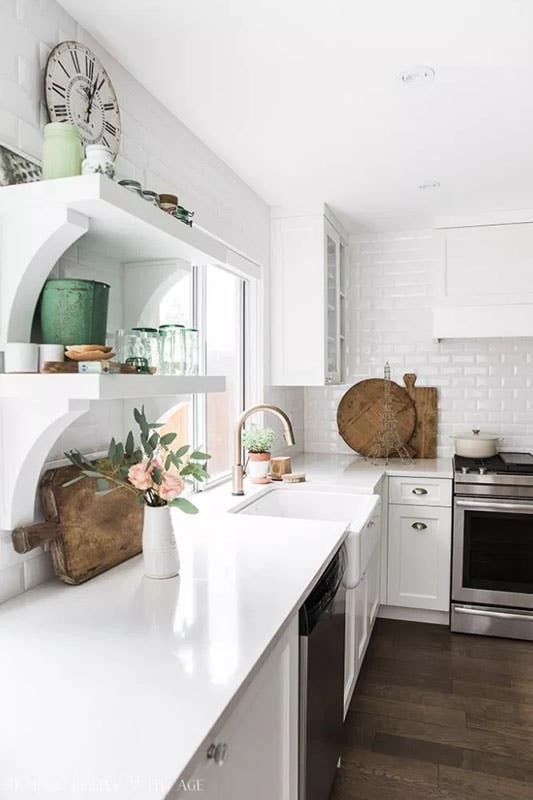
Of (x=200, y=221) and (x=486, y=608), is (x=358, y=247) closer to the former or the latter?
(x=200, y=221)

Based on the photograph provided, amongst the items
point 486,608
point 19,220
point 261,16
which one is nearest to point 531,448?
point 486,608

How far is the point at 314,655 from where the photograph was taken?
1625mm

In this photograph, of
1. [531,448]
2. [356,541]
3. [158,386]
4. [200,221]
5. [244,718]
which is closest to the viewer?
[244,718]

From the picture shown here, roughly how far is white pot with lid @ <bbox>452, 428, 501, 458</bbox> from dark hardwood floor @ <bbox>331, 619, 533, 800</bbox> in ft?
3.39

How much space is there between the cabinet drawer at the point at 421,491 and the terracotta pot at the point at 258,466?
0.85m

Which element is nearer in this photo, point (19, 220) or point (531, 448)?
point (19, 220)

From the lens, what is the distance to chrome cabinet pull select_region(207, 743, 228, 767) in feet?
3.25

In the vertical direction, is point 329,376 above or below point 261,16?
below

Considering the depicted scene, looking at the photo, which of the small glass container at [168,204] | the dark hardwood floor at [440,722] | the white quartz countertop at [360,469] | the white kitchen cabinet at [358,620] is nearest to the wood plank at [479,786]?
the dark hardwood floor at [440,722]

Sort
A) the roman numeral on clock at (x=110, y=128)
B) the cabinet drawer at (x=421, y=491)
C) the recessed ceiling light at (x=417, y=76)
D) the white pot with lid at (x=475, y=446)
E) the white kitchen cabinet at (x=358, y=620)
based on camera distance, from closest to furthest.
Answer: the roman numeral on clock at (x=110, y=128), the recessed ceiling light at (x=417, y=76), the white kitchen cabinet at (x=358, y=620), the cabinet drawer at (x=421, y=491), the white pot with lid at (x=475, y=446)

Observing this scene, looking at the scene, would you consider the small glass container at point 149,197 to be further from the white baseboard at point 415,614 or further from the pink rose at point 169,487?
the white baseboard at point 415,614

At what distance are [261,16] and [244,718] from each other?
1710mm

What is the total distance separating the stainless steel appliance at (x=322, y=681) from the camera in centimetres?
156

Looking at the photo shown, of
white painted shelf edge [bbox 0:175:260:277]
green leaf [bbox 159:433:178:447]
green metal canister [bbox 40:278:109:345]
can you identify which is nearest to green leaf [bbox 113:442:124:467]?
green leaf [bbox 159:433:178:447]
